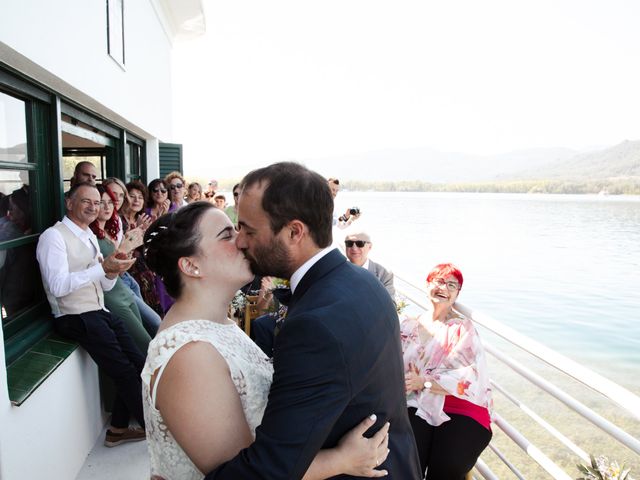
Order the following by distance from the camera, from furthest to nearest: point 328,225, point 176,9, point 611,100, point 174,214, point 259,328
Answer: point 611,100 < point 176,9 < point 259,328 < point 174,214 < point 328,225

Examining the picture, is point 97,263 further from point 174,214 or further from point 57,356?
point 174,214

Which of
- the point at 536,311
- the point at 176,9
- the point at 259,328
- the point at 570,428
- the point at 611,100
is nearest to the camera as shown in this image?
the point at 259,328

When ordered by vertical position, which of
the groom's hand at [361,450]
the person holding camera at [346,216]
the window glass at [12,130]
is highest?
the window glass at [12,130]

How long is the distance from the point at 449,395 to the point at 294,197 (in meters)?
1.85

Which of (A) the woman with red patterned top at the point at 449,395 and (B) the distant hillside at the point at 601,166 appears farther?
(B) the distant hillside at the point at 601,166

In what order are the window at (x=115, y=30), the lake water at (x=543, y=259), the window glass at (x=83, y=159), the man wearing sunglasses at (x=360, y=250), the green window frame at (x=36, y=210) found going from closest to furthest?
the green window frame at (x=36, y=210) → the man wearing sunglasses at (x=360, y=250) → the window at (x=115, y=30) → the window glass at (x=83, y=159) → the lake water at (x=543, y=259)

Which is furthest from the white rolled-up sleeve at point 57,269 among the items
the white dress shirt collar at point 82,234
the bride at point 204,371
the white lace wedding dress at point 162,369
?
→ the white lace wedding dress at point 162,369

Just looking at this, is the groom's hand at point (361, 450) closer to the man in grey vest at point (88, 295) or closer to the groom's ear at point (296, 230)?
the groom's ear at point (296, 230)

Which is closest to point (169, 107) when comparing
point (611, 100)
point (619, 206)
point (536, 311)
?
point (536, 311)

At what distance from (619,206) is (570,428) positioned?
223 ft

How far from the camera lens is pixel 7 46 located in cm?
214

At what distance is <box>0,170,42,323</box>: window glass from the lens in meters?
2.54

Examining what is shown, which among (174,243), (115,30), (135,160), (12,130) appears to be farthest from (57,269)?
(135,160)

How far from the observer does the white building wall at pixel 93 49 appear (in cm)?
237
